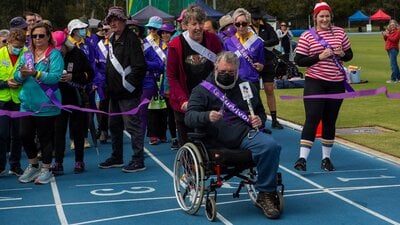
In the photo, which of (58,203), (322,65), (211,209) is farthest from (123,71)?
(211,209)

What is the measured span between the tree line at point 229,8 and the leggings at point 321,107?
50598 millimetres

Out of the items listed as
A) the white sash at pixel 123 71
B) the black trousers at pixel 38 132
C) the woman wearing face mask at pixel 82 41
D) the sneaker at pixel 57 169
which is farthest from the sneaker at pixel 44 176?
the woman wearing face mask at pixel 82 41

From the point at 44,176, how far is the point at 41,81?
1138 mm

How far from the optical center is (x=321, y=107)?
8641 mm

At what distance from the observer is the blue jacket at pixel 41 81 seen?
27.0 ft

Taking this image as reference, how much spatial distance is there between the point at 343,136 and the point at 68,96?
4678 millimetres

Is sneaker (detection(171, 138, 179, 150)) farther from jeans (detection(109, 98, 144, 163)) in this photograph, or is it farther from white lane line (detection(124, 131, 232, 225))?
jeans (detection(109, 98, 144, 163))

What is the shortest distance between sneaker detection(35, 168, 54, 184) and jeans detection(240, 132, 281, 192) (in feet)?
9.80

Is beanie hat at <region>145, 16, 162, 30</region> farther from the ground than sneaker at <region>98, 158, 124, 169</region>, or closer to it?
farther from the ground

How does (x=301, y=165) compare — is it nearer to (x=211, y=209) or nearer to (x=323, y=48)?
(x=323, y=48)

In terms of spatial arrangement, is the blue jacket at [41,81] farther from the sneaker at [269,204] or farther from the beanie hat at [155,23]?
the sneaker at [269,204]

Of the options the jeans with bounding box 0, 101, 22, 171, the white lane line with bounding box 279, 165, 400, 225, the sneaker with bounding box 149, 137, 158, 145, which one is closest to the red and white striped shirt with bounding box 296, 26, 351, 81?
the white lane line with bounding box 279, 165, 400, 225

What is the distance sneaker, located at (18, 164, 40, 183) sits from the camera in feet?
27.7

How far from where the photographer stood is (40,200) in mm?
7434
